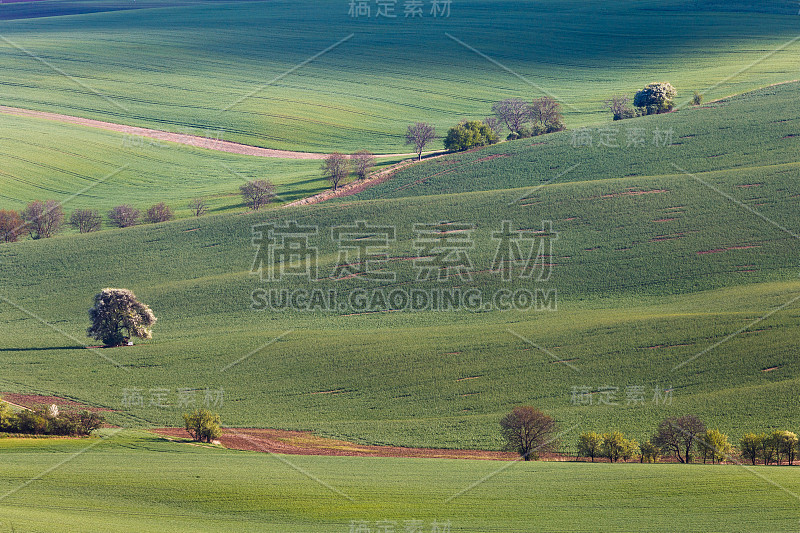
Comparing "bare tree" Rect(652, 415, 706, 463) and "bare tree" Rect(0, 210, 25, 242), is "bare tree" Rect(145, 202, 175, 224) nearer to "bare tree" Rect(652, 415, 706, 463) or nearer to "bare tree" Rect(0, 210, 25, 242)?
"bare tree" Rect(0, 210, 25, 242)

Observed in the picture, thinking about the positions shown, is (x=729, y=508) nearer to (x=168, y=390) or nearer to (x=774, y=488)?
(x=774, y=488)

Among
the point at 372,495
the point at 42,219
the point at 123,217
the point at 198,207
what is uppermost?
the point at 198,207

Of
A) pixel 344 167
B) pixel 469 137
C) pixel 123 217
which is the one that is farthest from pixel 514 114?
pixel 123 217

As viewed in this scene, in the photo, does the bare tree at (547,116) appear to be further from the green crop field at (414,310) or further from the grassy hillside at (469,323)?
the grassy hillside at (469,323)

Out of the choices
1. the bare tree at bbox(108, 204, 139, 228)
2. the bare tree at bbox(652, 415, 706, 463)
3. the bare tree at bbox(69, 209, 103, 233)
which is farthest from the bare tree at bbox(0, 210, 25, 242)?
the bare tree at bbox(652, 415, 706, 463)

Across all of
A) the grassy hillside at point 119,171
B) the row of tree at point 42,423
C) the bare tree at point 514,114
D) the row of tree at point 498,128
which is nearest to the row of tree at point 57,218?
the grassy hillside at point 119,171

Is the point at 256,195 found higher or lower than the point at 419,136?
lower

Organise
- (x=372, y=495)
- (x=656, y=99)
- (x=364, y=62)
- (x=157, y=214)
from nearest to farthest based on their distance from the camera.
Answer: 1. (x=372, y=495)
2. (x=157, y=214)
3. (x=656, y=99)
4. (x=364, y=62)

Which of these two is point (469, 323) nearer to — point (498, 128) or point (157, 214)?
point (157, 214)
